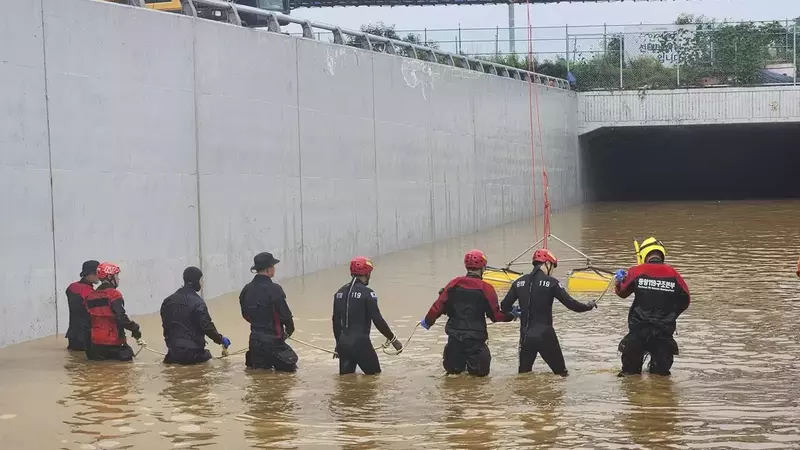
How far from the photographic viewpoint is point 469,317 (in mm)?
10758

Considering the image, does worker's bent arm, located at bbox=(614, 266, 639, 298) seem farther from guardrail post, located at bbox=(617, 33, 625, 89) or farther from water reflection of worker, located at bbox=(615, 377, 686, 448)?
guardrail post, located at bbox=(617, 33, 625, 89)

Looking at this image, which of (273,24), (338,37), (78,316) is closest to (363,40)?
(338,37)

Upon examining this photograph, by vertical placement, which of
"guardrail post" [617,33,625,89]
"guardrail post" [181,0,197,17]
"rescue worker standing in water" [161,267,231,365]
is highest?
"guardrail post" [617,33,625,89]

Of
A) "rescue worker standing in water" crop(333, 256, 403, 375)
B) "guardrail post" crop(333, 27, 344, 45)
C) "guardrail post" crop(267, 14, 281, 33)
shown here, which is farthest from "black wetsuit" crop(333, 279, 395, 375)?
"guardrail post" crop(333, 27, 344, 45)

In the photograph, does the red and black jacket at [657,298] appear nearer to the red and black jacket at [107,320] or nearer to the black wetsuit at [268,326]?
the black wetsuit at [268,326]

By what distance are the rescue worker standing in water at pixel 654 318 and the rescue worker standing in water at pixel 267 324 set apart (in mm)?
3384

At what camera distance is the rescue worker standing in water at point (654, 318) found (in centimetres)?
1033

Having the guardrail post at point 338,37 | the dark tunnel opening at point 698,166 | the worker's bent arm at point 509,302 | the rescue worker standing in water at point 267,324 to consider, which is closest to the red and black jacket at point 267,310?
the rescue worker standing in water at point 267,324

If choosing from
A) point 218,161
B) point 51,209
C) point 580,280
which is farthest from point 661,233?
point 51,209

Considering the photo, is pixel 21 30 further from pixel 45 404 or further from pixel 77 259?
pixel 45 404

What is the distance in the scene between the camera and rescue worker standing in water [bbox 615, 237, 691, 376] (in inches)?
407

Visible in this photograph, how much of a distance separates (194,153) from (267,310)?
629cm

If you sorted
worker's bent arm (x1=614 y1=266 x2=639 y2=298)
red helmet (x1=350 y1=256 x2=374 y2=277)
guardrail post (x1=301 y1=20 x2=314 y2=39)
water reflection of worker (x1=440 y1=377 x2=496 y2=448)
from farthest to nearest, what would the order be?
guardrail post (x1=301 y1=20 x2=314 y2=39), red helmet (x1=350 y1=256 x2=374 y2=277), worker's bent arm (x1=614 y1=266 x2=639 y2=298), water reflection of worker (x1=440 y1=377 x2=496 y2=448)

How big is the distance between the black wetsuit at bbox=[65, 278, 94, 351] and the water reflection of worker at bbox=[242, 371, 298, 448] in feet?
7.48
